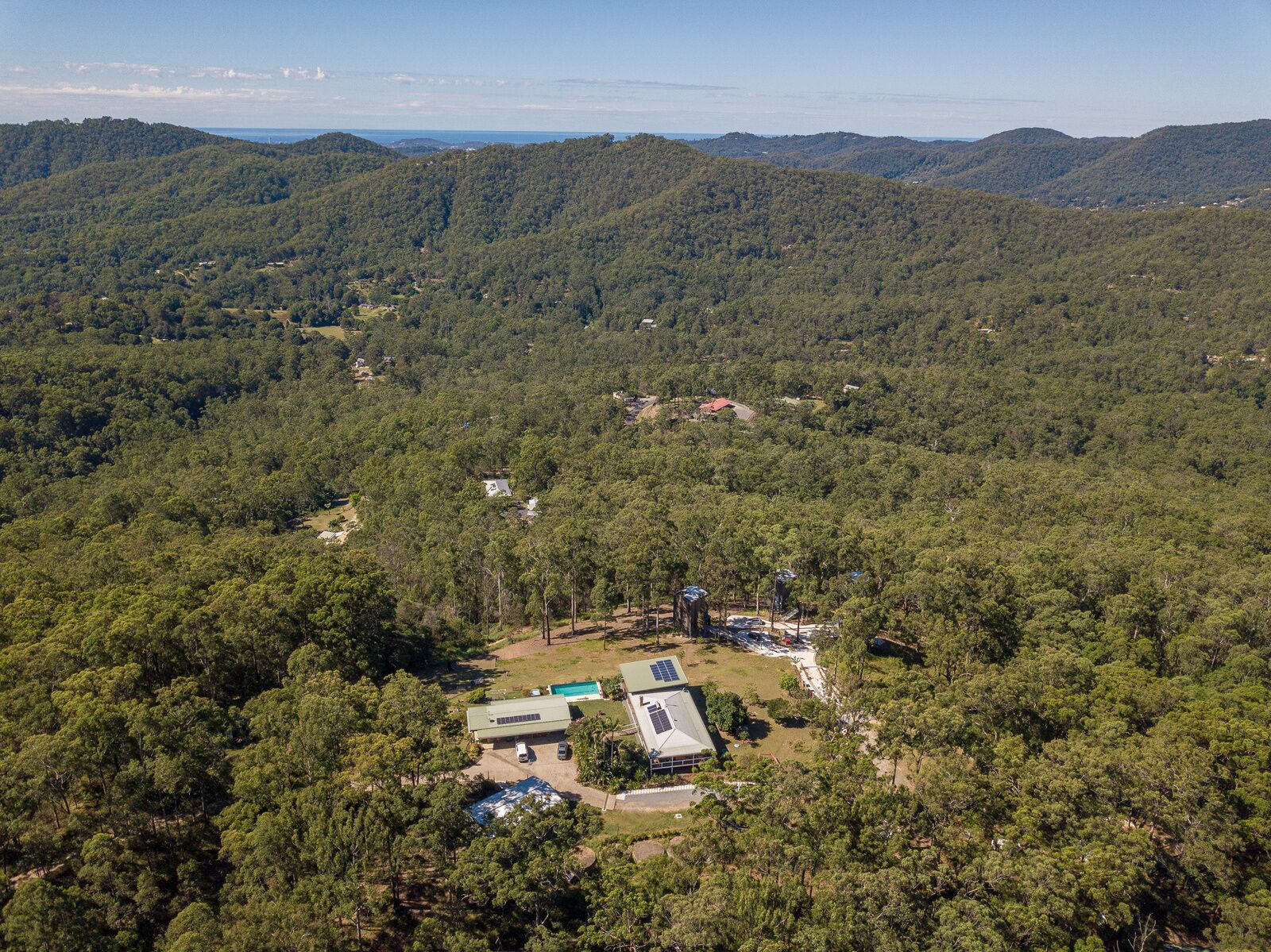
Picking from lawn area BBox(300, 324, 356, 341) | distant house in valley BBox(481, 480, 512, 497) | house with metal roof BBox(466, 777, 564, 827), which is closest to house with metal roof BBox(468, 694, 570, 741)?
house with metal roof BBox(466, 777, 564, 827)

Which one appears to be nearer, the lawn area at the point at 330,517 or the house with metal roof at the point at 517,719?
the house with metal roof at the point at 517,719

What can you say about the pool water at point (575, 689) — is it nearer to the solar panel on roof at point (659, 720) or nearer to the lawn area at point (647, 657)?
the lawn area at point (647, 657)

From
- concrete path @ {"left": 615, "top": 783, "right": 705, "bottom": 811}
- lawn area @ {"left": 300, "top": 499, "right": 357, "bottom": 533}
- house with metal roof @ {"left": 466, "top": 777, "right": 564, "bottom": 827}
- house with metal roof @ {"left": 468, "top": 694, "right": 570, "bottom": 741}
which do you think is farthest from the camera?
lawn area @ {"left": 300, "top": 499, "right": 357, "bottom": 533}

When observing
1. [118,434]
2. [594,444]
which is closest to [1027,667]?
[594,444]

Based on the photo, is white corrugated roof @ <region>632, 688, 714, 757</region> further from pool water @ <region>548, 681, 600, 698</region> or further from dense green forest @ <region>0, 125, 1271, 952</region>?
dense green forest @ <region>0, 125, 1271, 952</region>

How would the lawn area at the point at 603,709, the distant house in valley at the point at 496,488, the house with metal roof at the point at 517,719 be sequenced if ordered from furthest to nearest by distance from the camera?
the distant house in valley at the point at 496,488
the lawn area at the point at 603,709
the house with metal roof at the point at 517,719

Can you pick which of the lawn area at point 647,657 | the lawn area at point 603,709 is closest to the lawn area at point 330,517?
the lawn area at point 647,657

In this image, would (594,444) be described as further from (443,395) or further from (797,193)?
(797,193)
